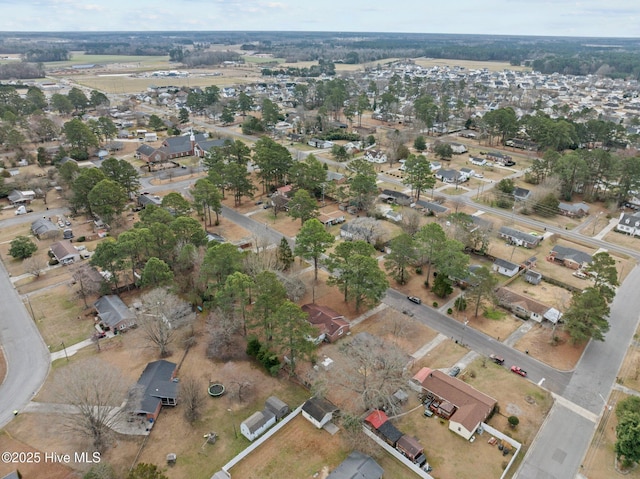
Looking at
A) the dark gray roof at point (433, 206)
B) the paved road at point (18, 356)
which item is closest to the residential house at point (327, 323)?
the paved road at point (18, 356)

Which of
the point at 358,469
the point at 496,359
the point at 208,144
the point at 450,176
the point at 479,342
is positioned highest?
the point at 208,144

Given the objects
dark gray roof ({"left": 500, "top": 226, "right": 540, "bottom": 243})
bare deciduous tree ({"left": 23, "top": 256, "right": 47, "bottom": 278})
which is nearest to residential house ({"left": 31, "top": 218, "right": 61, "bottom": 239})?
bare deciduous tree ({"left": 23, "top": 256, "right": 47, "bottom": 278})

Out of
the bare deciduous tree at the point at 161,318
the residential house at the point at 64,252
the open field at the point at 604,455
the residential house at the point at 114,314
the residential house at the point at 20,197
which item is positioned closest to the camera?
the open field at the point at 604,455

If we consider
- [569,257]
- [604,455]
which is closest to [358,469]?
[604,455]

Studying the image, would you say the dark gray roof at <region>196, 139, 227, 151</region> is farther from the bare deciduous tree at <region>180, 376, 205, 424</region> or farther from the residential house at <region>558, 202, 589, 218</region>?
the bare deciduous tree at <region>180, 376, 205, 424</region>

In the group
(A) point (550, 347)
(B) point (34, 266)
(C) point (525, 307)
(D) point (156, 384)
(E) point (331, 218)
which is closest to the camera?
(D) point (156, 384)

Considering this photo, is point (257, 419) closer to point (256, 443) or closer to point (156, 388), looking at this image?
point (256, 443)

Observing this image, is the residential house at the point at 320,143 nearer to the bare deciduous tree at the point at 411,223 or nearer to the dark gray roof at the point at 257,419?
the bare deciduous tree at the point at 411,223
